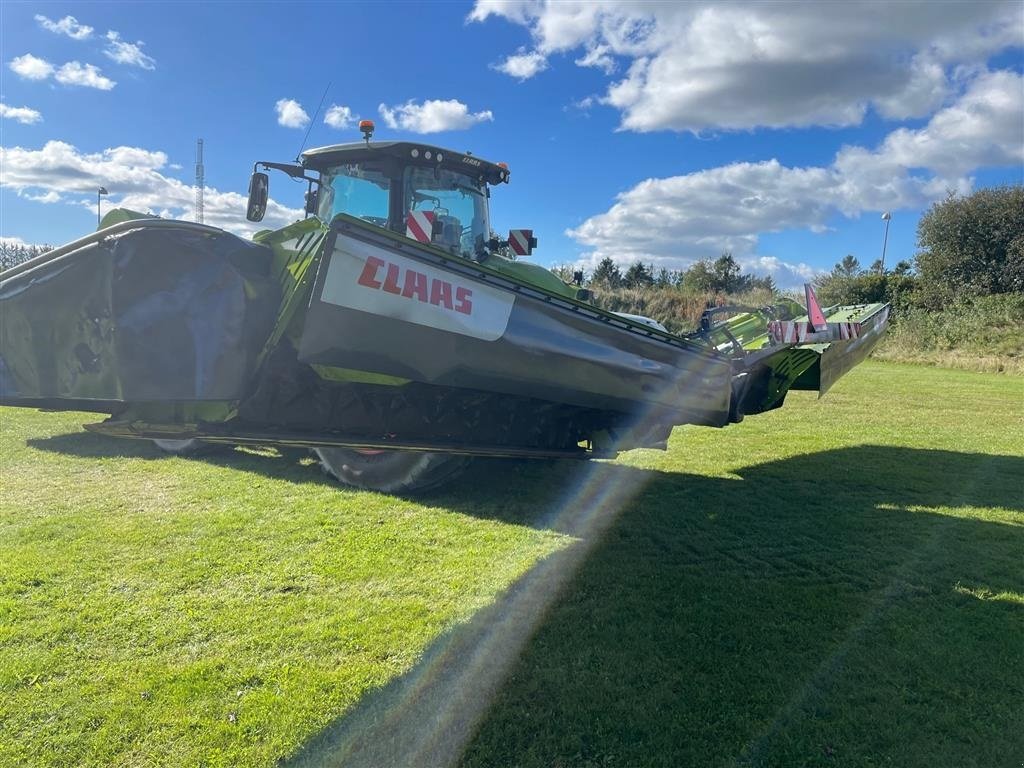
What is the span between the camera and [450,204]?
5.00m

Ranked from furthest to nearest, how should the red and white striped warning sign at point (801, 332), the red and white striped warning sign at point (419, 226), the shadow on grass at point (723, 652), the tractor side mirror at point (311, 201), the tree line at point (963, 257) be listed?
1. the tree line at point (963, 257)
2. the tractor side mirror at point (311, 201)
3. the red and white striped warning sign at point (419, 226)
4. the red and white striped warning sign at point (801, 332)
5. the shadow on grass at point (723, 652)

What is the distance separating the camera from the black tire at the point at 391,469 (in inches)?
169

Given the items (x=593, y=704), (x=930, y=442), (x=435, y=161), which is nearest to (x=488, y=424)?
(x=593, y=704)

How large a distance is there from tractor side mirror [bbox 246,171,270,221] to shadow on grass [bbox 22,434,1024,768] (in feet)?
8.68

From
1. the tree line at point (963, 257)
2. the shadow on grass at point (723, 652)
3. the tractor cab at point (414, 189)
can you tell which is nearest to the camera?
the shadow on grass at point (723, 652)

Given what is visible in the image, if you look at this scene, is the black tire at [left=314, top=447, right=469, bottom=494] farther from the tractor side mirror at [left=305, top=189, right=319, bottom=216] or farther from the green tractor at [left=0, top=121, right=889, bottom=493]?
the tractor side mirror at [left=305, top=189, right=319, bottom=216]

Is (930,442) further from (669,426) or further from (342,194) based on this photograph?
(342,194)

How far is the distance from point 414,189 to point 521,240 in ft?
2.99

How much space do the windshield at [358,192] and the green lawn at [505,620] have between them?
1.99 meters

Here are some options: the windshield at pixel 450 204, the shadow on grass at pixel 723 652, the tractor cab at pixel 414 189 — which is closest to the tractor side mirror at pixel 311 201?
the tractor cab at pixel 414 189

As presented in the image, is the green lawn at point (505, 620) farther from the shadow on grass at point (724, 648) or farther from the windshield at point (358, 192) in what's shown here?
the windshield at point (358, 192)

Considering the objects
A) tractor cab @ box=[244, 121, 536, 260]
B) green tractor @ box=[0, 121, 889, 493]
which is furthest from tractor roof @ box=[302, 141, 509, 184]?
green tractor @ box=[0, 121, 889, 493]

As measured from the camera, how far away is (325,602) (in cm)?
300

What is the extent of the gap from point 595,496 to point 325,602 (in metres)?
2.35
